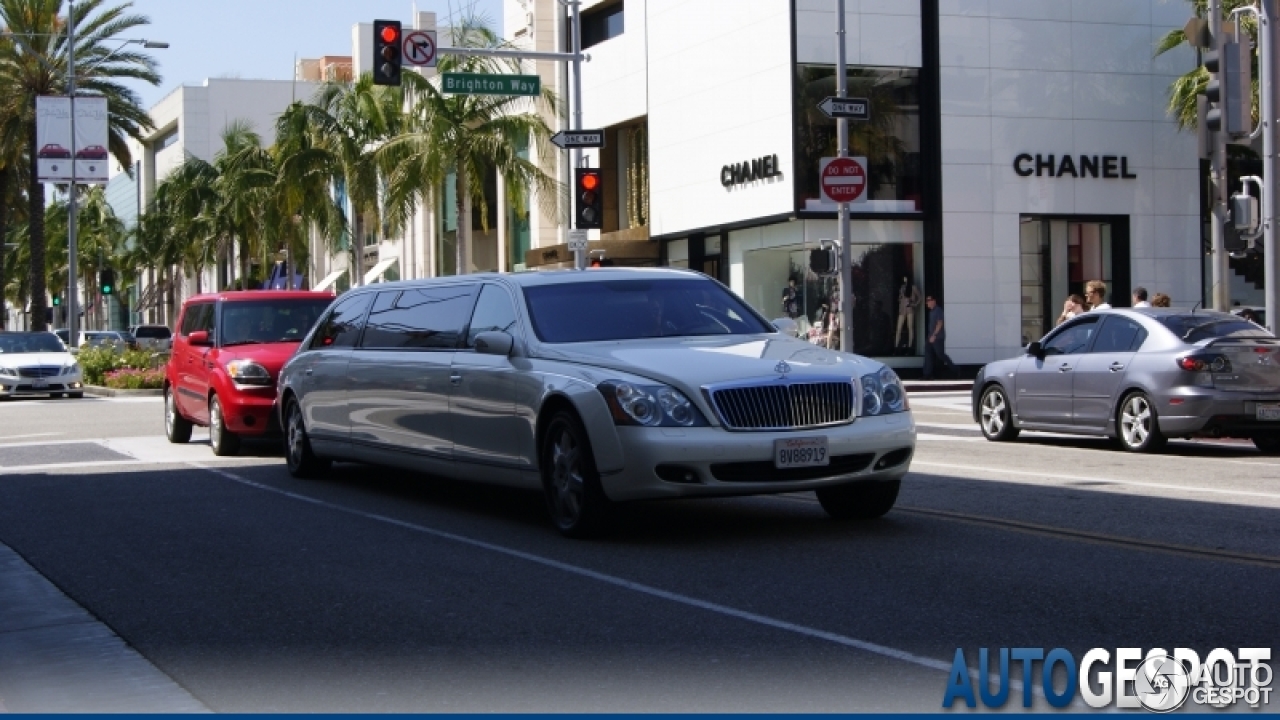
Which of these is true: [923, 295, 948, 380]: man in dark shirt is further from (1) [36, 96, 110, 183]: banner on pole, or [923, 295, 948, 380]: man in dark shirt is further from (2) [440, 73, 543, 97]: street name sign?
(1) [36, 96, 110, 183]: banner on pole

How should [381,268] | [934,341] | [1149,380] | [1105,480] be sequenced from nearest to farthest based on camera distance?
[1105,480] < [1149,380] < [934,341] < [381,268]

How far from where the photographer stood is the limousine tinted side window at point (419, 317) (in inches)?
470

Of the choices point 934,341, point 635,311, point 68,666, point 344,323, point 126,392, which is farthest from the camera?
point 126,392

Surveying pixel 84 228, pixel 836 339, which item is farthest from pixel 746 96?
pixel 84 228

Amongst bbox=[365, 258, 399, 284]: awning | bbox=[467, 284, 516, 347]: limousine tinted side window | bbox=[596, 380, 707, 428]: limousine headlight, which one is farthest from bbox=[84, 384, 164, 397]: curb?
bbox=[596, 380, 707, 428]: limousine headlight

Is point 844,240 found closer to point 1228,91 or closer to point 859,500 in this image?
point 1228,91

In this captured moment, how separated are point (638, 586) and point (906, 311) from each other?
29.1 meters

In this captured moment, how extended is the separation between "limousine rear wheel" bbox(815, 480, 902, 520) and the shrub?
27.5m

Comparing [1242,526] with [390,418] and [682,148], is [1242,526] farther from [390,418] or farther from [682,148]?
[682,148]

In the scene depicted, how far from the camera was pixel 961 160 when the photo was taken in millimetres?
36625

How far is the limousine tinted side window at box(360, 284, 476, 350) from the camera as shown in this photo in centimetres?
1195

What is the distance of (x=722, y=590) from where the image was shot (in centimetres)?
823

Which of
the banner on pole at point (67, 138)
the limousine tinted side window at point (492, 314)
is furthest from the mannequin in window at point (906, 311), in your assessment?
the limousine tinted side window at point (492, 314)

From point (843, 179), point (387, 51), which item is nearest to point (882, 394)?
point (387, 51)
